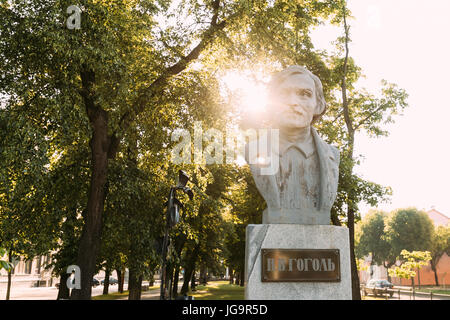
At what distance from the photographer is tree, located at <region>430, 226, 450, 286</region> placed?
50.5 meters

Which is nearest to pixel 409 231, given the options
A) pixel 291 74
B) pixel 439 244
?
pixel 439 244

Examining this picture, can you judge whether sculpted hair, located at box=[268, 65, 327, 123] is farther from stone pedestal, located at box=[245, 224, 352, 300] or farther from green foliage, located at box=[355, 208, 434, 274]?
green foliage, located at box=[355, 208, 434, 274]

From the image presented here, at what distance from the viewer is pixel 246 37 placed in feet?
44.0

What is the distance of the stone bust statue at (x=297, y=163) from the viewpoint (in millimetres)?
3972

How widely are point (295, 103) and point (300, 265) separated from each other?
1.77 m

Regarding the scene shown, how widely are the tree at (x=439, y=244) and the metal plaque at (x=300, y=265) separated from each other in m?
54.3

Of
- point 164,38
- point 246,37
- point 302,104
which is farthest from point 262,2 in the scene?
point 302,104

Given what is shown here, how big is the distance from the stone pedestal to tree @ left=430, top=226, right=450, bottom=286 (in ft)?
178

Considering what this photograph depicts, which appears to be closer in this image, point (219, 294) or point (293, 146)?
point (293, 146)

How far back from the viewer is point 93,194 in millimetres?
11117

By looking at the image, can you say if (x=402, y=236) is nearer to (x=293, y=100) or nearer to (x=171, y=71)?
(x=171, y=71)

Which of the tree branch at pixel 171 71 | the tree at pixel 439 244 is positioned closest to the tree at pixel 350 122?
the tree branch at pixel 171 71

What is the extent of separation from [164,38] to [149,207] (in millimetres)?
5945
